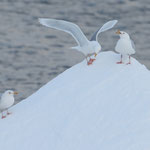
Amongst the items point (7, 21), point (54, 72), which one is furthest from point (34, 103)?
point (7, 21)

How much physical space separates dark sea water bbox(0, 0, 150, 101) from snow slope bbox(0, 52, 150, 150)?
10.4 m

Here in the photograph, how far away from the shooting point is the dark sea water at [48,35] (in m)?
28.2

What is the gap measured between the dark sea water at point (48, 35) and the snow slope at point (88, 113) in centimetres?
1041

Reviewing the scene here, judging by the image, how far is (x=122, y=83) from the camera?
14781 mm

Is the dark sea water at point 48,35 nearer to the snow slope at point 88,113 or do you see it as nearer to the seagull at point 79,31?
the seagull at point 79,31

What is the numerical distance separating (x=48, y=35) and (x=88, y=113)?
1912 cm

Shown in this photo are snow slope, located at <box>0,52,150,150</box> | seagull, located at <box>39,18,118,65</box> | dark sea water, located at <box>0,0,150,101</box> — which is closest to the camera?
snow slope, located at <box>0,52,150,150</box>

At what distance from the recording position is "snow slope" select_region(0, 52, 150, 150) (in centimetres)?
1302

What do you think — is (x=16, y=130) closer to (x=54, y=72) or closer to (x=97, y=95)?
(x=97, y=95)

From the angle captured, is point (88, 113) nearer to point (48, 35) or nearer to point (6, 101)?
point (6, 101)

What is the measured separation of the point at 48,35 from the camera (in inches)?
1288

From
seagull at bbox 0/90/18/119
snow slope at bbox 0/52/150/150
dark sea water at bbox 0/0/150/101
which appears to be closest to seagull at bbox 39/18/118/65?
snow slope at bbox 0/52/150/150

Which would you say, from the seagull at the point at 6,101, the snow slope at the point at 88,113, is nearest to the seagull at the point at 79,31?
the snow slope at the point at 88,113

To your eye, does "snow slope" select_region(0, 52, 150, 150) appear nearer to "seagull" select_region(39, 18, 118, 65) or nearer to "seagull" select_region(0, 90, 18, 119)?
"seagull" select_region(0, 90, 18, 119)
